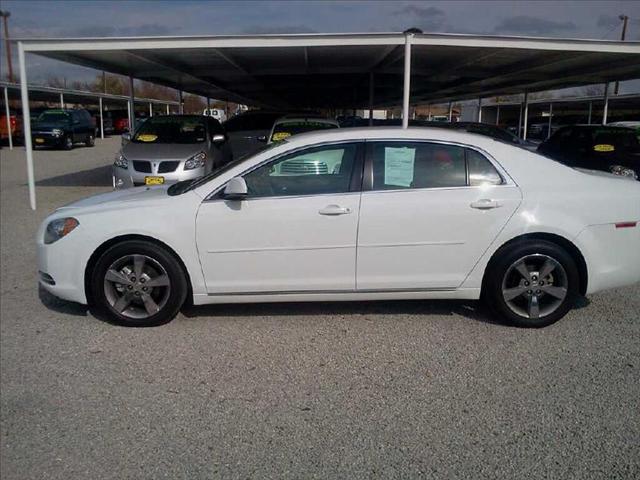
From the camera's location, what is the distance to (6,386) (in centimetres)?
359

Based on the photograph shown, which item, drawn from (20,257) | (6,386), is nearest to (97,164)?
(20,257)

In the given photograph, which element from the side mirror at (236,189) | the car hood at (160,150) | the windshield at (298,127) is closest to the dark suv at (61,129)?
the car hood at (160,150)

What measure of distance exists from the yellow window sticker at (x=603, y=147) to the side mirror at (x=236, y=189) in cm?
1025

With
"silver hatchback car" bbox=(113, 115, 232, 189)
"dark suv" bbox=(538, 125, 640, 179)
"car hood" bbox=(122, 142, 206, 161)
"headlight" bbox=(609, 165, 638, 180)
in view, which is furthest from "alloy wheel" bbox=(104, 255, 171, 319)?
"headlight" bbox=(609, 165, 638, 180)

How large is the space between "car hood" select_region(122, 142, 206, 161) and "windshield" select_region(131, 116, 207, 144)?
1.25 ft

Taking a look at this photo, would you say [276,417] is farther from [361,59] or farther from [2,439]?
[361,59]

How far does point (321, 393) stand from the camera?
11.3 feet

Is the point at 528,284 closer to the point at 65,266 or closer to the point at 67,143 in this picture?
the point at 65,266

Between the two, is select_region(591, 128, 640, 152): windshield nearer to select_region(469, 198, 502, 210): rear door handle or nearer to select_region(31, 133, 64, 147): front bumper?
select_region(469, 198, 502, 210): rear door handle

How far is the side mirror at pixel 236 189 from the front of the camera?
425 cm

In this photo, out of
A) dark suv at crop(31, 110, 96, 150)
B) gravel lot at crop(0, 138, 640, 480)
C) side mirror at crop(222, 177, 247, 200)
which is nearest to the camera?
gravel lot at crop(0, 138, 640, 480)

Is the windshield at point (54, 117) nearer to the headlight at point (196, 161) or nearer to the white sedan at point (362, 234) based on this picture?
the headlight at point (196, 161)

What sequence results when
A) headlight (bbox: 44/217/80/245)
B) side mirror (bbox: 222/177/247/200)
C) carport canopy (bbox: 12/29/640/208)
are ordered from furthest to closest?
carport canopy (bbox: 12/29/640/208)
headlight (bbox: 44/217/80/245)
side mirror (bbox: 222/177/247/200)

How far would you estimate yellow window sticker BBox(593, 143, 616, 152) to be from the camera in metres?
11.7
